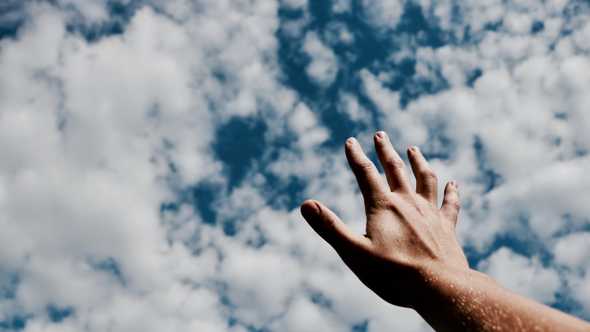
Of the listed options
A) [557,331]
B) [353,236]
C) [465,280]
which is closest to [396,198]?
[353,236]

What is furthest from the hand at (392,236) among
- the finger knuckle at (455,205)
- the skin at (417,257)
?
the finger knuckle at (455,205)

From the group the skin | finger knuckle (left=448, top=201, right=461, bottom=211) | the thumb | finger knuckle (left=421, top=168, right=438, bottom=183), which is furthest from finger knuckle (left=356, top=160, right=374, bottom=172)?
finger knuckle (left=448, top=201, right=461, bottom=211)

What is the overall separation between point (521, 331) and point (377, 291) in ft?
2.64

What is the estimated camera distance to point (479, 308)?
7.08 feet

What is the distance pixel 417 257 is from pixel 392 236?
175mm

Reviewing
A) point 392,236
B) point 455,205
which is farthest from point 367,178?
point 455,205

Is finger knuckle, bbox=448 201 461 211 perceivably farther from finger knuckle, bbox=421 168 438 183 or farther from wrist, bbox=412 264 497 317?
wrist, bbox=412 264 497 317

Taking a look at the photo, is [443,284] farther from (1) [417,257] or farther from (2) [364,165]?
(2) [364,165]

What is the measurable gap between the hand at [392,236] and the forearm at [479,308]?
0.25 feet

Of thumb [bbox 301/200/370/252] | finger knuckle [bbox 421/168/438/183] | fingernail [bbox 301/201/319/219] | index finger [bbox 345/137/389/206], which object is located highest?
finger knuckle [bbox 421/168/438/183]

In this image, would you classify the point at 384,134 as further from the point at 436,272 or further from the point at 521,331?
the point at 521,331

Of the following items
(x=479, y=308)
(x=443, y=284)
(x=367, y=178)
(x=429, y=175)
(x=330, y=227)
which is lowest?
(x=479, y=308)

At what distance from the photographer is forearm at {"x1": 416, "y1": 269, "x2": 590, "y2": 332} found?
201 cm

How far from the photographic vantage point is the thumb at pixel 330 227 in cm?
261
